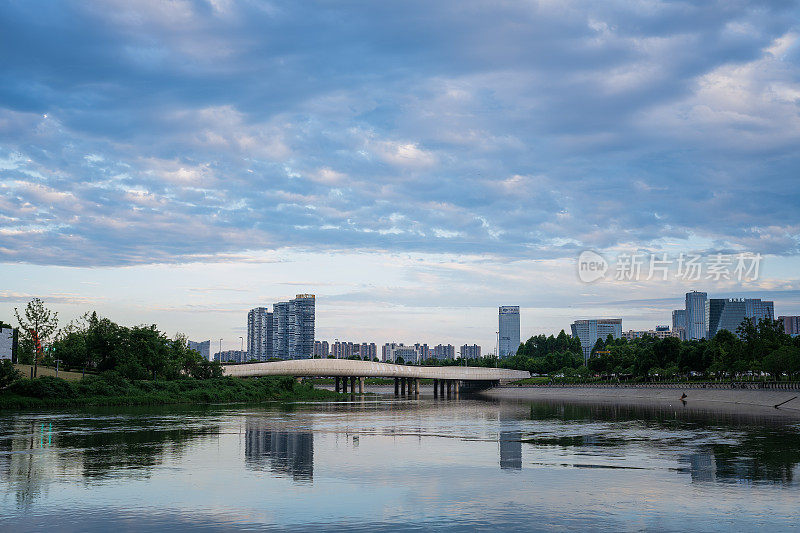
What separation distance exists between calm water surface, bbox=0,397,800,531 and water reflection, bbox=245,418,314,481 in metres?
0.14

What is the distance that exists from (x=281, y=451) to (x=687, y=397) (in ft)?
310

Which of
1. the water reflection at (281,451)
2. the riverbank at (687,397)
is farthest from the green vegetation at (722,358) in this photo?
the water reflection at (281,451)

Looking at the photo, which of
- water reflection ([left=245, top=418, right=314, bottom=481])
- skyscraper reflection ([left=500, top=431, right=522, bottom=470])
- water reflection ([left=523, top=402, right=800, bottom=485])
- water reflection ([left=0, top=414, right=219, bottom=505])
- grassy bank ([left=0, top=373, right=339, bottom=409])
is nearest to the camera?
water reflection ([left=0, top=414, right=219, bottom=505])

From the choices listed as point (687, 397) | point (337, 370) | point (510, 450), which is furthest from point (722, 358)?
point (510, 450)

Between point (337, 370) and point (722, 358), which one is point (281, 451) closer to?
point (722, 358)

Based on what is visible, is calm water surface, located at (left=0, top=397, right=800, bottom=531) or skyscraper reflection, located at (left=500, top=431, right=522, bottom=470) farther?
skyscraper reflection, located at (left=500, top=431, right=522, bottom=470)

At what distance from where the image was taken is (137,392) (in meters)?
94.4

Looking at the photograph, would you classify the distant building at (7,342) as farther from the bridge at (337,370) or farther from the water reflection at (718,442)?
the water reflection at (718,442)

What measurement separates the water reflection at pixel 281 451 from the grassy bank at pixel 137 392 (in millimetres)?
37020

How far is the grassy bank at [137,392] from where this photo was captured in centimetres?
8062

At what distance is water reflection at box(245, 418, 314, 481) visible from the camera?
33656 millimetres

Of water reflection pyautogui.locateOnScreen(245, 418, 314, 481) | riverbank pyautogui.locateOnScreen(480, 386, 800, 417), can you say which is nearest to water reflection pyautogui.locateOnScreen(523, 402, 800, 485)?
water reflection pyautogui.locateOnScreen(245, 418, 314, 481)

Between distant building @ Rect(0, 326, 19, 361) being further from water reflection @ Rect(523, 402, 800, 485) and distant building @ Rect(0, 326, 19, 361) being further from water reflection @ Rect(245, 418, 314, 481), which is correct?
water reflection @ Rect(523, 402, 800, 485)

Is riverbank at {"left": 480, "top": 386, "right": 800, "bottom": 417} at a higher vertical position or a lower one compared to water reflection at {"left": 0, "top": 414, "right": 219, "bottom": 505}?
lower
